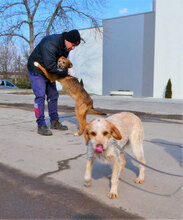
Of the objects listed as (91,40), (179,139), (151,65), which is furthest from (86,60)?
(179,139)

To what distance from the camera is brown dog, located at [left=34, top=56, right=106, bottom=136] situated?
16.8 ft

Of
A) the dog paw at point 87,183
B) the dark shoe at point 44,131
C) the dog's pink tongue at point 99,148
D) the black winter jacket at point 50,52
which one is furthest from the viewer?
the dark shoe at point 44,131

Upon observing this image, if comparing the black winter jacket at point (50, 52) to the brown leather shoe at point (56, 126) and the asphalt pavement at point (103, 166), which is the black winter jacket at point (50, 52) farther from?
the asphalt pavement at point (103, 166)

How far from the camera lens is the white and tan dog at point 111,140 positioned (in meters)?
2.29

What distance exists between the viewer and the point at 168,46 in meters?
19.0

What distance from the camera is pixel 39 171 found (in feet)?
10.1

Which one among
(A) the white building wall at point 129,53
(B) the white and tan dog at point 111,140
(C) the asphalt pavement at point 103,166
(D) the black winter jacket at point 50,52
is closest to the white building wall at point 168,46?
(A) the white building wall at point 129,53

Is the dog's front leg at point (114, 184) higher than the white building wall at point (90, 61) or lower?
lower

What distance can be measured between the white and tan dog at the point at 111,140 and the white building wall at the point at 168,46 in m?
17.4

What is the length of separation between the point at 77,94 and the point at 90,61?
67.0 ft

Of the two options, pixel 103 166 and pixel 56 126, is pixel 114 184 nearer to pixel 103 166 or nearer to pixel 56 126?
pixel 103 166

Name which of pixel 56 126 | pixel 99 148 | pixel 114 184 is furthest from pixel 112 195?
pixel 56 126

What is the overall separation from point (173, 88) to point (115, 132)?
18.1 metres

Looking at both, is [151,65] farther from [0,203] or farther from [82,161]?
[0,203]
